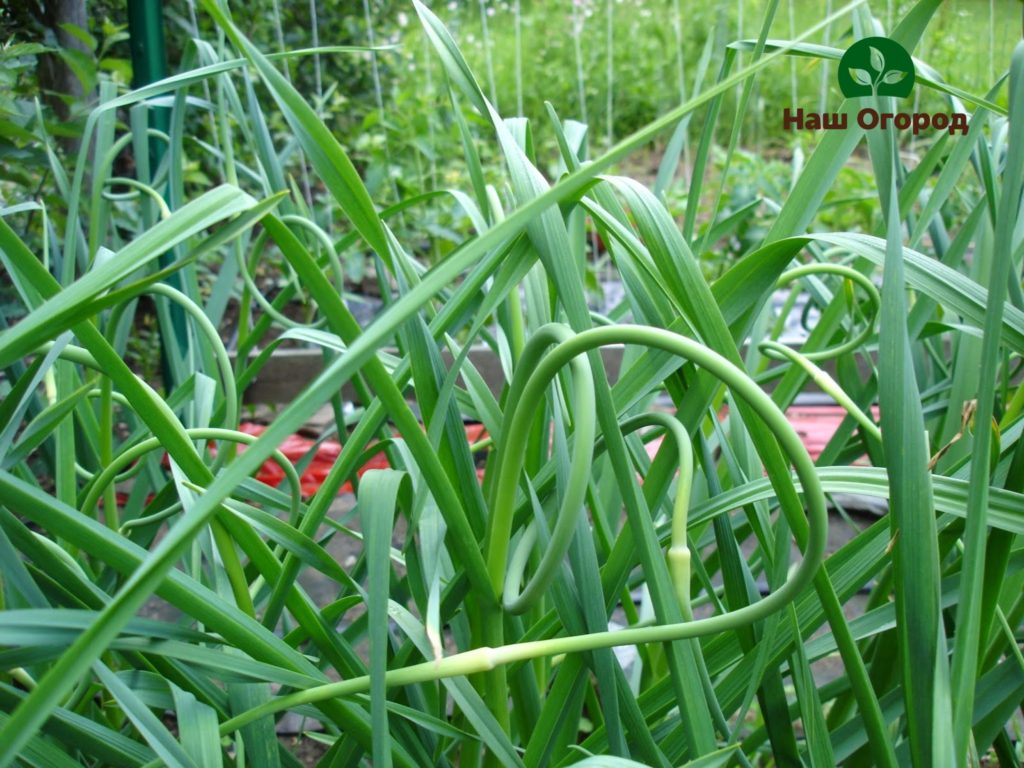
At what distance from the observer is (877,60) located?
1.63 feet

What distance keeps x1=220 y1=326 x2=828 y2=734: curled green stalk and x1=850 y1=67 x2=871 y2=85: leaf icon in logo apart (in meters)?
0.23

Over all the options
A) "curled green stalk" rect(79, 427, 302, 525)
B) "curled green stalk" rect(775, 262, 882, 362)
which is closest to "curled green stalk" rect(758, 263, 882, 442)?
"curled green stalk" rect(775, 262, 882, 362)

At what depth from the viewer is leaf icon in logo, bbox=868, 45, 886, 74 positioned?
1.61ft

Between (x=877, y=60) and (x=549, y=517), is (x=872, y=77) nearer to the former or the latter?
(x=877, y=60)

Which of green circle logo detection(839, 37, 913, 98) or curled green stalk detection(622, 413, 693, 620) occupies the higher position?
green circle logo detection(839, 37, 913, 98)

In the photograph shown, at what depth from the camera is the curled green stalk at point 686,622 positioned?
32cm

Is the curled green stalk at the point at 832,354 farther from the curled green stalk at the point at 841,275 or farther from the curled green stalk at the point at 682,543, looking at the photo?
the curled green stalk at the point at 682,543

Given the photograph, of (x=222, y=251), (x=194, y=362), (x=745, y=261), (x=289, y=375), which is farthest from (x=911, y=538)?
(x=222, y=251)

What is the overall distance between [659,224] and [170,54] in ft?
5.69

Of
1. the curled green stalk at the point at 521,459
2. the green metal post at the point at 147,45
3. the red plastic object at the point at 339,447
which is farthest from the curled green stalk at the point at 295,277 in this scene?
the red plastic object at the point at 339,447

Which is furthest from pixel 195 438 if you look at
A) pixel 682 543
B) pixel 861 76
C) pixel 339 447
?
pixel 339 447

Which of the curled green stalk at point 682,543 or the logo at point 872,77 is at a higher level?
the logo at point 872,77

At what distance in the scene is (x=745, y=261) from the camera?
49 cm

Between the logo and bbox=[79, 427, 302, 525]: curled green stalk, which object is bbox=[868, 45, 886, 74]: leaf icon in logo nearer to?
the logo
